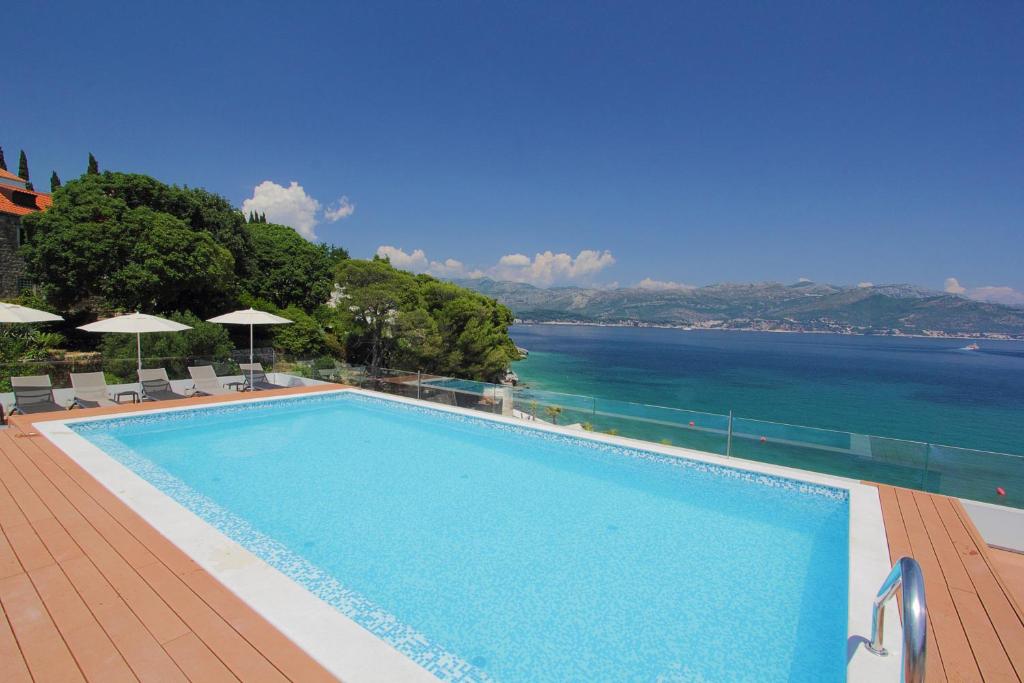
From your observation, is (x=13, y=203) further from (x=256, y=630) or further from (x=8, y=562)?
(x=256, y=630)

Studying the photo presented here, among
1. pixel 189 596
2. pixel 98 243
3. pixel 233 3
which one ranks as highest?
pixel 233 3

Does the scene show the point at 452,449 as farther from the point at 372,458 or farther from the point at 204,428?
the point at 204,428

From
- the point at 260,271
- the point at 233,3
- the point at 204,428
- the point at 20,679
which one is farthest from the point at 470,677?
the point at 260,271

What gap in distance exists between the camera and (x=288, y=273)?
31938 mm

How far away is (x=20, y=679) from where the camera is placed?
2387mm

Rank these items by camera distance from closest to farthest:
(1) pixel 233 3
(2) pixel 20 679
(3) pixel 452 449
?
(2) pixel 20 679 < (3) pixel 452 449 < (1) pixel 233 3

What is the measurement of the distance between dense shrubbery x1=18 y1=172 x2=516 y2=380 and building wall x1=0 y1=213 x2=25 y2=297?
706 cm

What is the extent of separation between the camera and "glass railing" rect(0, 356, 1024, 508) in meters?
5.62

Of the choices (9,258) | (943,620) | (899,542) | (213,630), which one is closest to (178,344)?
(213,630)

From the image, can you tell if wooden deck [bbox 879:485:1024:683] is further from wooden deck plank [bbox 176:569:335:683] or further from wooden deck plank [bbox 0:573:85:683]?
wooden deck plank [bbox 0:573:85:683]

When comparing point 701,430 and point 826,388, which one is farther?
point 826,388

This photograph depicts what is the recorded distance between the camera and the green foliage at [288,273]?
30891 millimetres

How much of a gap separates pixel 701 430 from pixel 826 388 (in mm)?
56571

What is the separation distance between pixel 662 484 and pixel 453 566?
11.5ft
